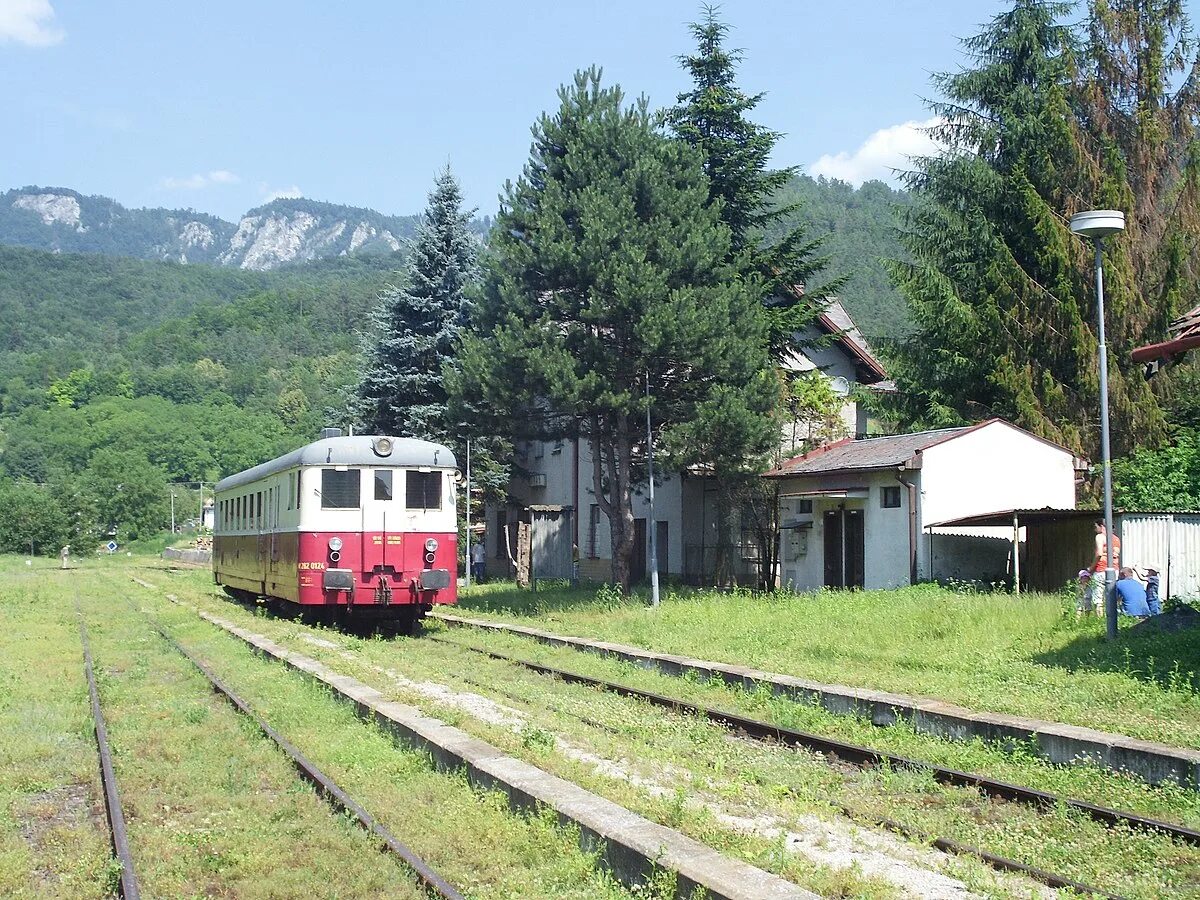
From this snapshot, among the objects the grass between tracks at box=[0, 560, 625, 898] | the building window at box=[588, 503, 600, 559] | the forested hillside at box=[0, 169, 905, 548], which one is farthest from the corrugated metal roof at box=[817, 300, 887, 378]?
the forested hillside at box=[0, 169, 905, 548]

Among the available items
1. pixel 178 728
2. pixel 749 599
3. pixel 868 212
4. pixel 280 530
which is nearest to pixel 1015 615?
pixel 749 599

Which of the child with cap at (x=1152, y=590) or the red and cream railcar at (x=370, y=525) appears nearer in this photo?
the child with cap at (x=1152, y=590)

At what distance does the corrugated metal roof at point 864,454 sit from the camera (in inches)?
884

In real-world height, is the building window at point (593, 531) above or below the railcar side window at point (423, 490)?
below

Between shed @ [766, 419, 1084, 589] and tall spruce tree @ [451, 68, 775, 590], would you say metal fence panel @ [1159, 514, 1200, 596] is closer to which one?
shed @ [766, 419, 1084, 589]

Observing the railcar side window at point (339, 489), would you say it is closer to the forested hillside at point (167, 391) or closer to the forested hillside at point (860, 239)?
the forested hillside at point (860, 239)

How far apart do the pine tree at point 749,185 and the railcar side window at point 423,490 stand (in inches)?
453

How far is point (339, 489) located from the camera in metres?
19.1

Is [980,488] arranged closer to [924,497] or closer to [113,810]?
[924,497]

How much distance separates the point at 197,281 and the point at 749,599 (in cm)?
15242

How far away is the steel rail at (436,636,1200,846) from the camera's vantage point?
7.39 m

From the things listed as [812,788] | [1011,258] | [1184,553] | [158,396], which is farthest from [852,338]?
[158,396]

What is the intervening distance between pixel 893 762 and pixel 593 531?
26869mm

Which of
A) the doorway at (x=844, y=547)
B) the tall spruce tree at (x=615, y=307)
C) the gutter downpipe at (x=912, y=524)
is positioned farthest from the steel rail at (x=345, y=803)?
the doorway at (x=844, y=547)
